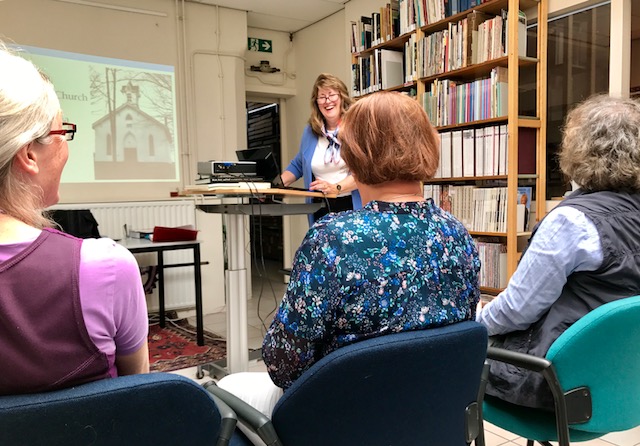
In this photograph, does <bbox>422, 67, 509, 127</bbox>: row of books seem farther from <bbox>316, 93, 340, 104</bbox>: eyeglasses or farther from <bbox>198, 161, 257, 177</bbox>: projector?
<bbox>198, 161, 257, 177</bbox>: projector

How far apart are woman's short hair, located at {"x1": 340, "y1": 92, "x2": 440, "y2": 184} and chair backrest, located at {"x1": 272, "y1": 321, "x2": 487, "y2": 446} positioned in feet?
1.17

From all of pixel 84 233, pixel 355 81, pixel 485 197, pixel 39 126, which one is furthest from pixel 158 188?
pixel 39 126

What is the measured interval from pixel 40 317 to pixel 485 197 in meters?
3.05

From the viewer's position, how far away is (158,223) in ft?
14.4

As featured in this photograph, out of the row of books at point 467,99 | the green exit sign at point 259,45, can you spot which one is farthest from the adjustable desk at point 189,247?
the green exit sign at point 259,45

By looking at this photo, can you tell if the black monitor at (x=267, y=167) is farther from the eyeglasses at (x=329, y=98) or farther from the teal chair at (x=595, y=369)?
the teal chair at (x=595, y=369)

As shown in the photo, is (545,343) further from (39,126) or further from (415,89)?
(415,89)

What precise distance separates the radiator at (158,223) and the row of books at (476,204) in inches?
87.7

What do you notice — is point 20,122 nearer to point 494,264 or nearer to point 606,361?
point 606,361

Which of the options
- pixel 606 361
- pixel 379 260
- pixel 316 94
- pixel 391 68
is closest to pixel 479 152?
pixel 391 68

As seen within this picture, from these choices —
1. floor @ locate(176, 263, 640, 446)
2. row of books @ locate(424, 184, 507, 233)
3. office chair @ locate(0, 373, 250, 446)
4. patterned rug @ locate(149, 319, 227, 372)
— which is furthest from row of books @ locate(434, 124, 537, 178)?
office chair @ locate(0, 373, 250, 446)

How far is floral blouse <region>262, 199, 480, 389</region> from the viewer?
0.93m

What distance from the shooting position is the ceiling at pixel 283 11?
15.5 ft

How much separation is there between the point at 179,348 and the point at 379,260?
282cm
